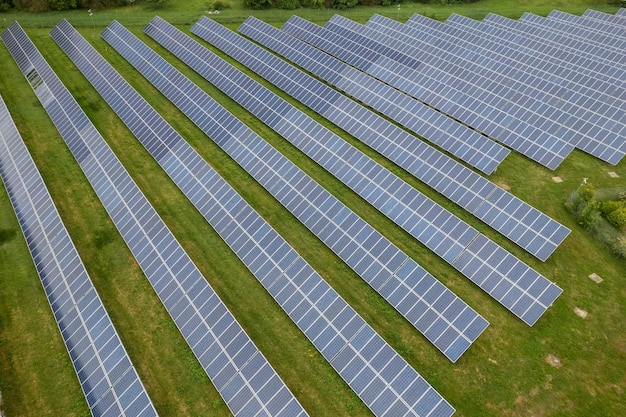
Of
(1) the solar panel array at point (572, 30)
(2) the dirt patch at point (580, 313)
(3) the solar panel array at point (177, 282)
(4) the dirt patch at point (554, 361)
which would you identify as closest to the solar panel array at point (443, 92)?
(2) the dirt patch at point (580, 313)

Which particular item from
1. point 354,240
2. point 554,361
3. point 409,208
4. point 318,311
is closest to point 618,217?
point 554,361

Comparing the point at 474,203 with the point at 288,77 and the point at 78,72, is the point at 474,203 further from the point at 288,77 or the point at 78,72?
the point at 78,72

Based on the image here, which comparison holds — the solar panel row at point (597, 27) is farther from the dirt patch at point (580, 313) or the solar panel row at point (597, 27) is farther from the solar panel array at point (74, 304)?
the solar panel array at point (74, 304)

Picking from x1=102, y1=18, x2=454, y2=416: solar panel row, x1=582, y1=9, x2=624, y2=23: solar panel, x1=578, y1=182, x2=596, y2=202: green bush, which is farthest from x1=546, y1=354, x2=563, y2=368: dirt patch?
x1=582, y1=9, x2=624, y2=23: solar panel

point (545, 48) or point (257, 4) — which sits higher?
point (257, 4)

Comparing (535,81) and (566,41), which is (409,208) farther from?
(566,41)

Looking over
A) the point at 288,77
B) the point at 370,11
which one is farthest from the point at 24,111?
the point at 370,11
